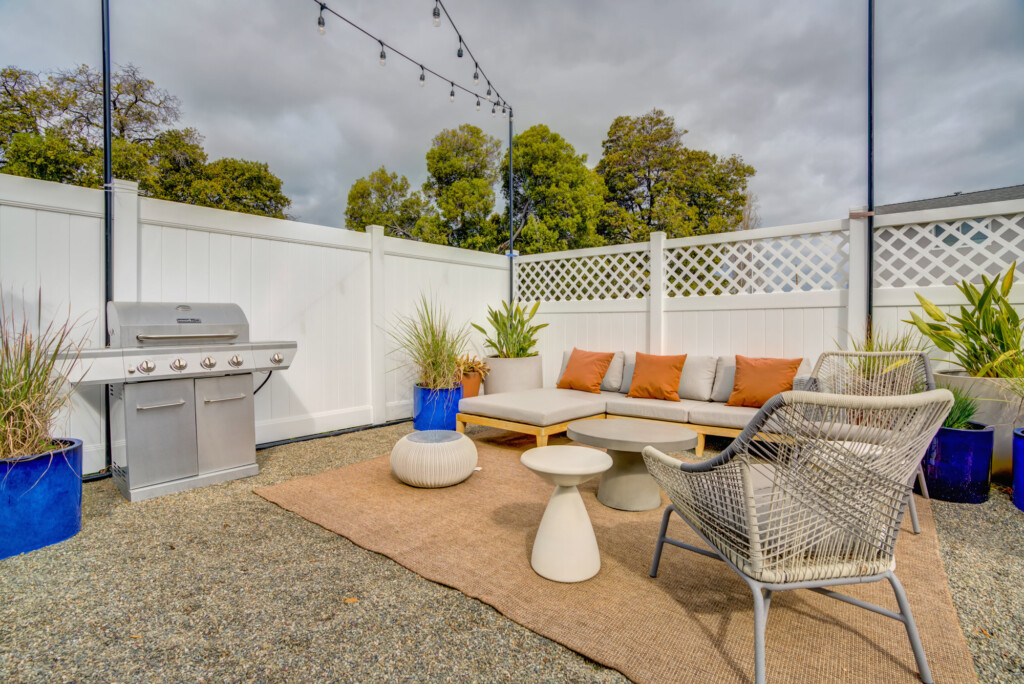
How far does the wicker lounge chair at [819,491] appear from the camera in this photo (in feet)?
4.02

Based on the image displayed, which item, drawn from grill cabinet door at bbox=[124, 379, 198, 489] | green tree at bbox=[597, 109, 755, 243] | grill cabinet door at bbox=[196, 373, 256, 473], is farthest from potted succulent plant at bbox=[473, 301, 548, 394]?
green tree at bbox=[597, 109, 755, 243]

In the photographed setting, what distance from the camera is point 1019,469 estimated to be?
270 cm

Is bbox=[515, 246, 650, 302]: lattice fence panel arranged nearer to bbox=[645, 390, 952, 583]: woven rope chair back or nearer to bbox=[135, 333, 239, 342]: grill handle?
bbox=[135, 333, 239, 342]: grill handle

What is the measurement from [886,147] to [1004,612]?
9.72 meters

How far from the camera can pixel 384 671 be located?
1.43m

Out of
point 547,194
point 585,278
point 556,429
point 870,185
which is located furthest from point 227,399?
point 547,194

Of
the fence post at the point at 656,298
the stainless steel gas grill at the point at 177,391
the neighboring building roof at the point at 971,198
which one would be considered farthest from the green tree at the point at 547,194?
the stainless steel gas grill at the point at 177,391

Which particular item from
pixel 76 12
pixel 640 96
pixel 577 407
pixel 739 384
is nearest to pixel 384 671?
pixel 577 407

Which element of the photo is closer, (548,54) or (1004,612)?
(1004,612)

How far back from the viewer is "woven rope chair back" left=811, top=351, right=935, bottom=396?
2791mm

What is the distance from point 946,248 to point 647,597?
3697 millimetres

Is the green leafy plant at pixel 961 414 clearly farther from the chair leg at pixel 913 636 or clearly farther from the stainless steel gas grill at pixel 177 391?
the stainless steel gas grill at pixel 177 391

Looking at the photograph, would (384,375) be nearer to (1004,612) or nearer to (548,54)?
(1004,612)

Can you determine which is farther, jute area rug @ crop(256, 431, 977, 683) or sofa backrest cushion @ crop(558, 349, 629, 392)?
sofa backrest cushion @ crop(558, 349, 629, 392)
